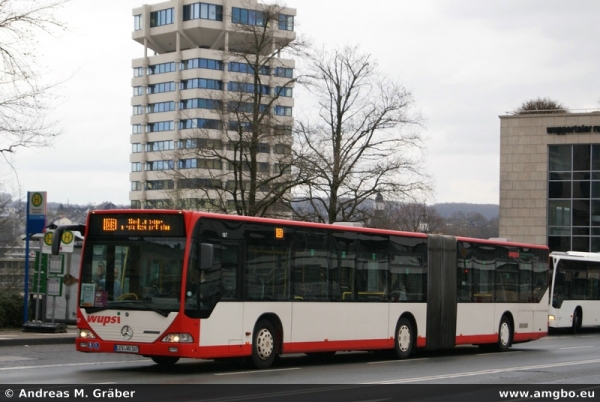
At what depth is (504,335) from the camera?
25.5 metres

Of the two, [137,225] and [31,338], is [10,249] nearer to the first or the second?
[31,338]

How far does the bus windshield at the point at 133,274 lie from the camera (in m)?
15.9

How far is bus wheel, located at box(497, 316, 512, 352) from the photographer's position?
25.3 m

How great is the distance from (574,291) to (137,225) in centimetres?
2487

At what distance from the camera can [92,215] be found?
16875 mm

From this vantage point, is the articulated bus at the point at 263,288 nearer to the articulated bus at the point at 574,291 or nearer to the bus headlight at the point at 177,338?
the bus headlight at the point at 177,338

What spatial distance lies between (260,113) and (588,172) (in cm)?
3490

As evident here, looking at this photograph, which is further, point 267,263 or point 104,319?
point 267,263

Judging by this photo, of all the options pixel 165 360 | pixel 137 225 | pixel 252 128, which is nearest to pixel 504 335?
pixel 165 360

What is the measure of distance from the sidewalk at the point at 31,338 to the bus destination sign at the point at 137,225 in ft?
16.3

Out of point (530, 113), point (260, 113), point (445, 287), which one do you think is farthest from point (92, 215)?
point (530, 113)

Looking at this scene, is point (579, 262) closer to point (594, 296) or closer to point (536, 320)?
point (594, 296)

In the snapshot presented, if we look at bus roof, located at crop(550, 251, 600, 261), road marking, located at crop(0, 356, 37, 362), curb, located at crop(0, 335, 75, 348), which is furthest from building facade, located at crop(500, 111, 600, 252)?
road marking, located at crop(0, 356, 37, 362)

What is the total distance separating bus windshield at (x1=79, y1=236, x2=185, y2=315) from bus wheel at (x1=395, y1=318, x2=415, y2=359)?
7.25 meters
